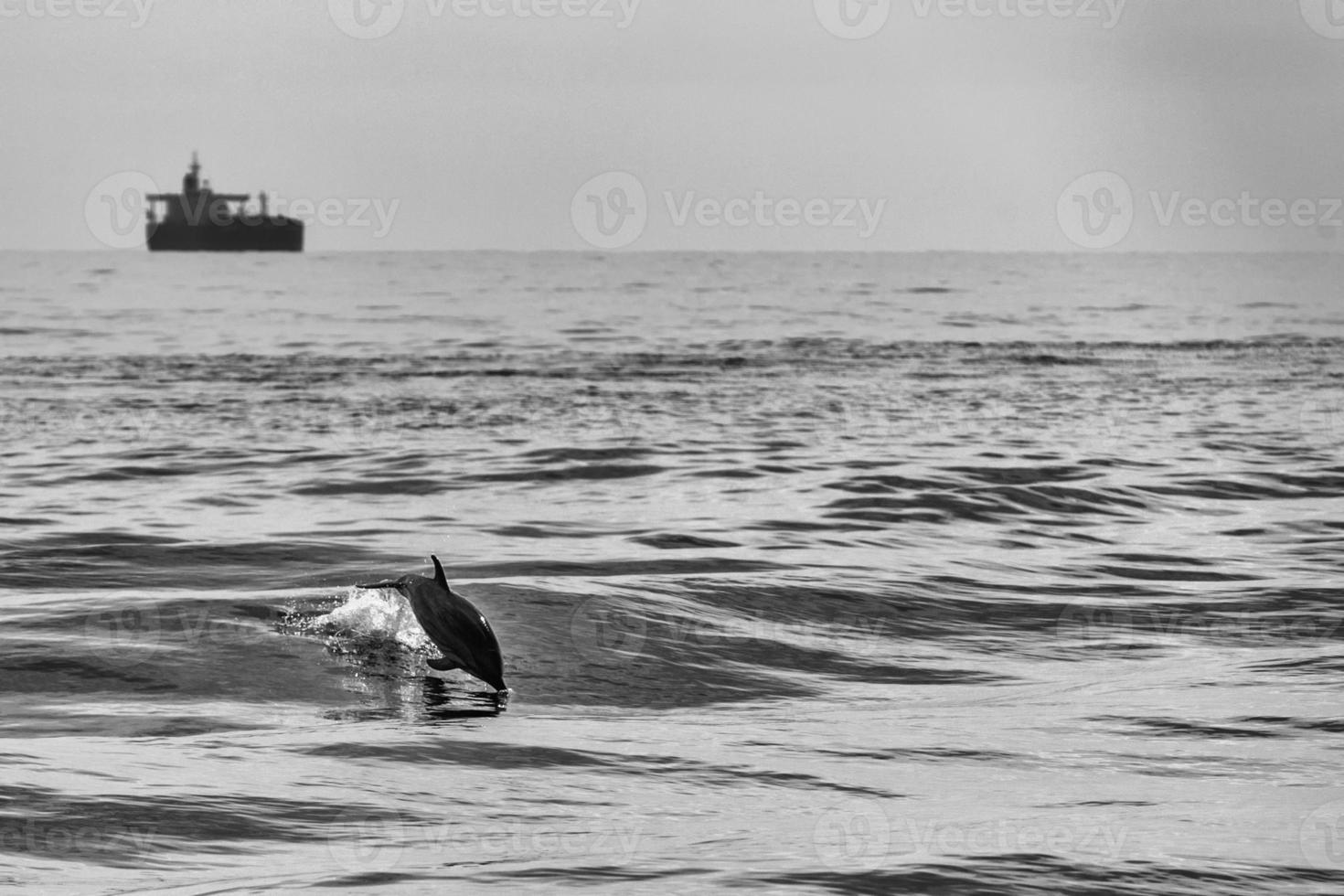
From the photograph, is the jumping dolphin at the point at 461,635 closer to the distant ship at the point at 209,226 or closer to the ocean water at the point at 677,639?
the ocean water at the point at 677,639

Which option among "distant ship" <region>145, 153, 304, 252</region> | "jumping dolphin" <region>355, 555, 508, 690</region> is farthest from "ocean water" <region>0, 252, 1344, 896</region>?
"distant ship" <region>145, 153, 304, 252</region>

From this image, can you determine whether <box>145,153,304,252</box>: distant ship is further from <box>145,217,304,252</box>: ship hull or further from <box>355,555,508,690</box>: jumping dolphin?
<box>355,555,508,690</box>: jumping dolphin

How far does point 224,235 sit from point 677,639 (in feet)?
545

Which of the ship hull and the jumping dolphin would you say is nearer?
the jumping dolphin

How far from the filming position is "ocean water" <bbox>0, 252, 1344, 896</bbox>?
20.8 ft

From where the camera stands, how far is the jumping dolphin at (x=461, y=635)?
28.9 ft

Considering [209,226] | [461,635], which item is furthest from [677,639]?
[209,226]

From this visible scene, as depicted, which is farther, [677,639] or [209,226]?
[209,226]

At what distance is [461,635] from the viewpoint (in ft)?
29.1

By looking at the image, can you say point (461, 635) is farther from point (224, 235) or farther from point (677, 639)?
point (224, 235)

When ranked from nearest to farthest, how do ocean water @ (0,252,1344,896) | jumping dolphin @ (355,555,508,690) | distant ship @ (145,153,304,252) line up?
ocean water @ (0,252,1344,896), jumping dolphin @ (355,555,508,690), distant ship @ (145,153,304,252)

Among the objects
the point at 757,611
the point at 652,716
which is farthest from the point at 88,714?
the point at 757,611

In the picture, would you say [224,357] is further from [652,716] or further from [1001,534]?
[652,716]

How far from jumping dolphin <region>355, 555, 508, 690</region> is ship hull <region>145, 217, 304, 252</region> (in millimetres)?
160220
